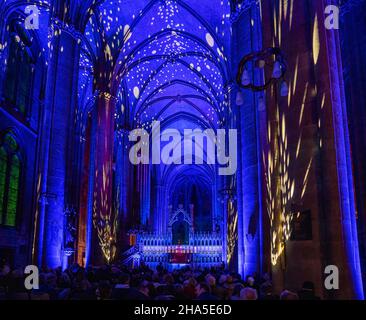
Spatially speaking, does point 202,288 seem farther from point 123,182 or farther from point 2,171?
point 123,182

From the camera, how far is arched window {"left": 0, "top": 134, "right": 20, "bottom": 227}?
19.3 m

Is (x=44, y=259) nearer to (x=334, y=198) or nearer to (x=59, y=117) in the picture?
(x=59, y=117)

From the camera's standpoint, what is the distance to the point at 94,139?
22750mm

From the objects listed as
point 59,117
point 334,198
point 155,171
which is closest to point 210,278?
point 334,198

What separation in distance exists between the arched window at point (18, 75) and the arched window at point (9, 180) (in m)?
2.21

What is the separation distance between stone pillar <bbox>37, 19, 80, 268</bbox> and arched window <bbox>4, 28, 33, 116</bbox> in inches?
236

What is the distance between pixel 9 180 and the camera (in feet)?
65.7

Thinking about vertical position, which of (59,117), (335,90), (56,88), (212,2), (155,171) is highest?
(212,2)

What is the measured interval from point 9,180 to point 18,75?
5.95 metres

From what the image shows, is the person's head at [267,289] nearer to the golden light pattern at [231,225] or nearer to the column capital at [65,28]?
the golden light pattern at [231,225]

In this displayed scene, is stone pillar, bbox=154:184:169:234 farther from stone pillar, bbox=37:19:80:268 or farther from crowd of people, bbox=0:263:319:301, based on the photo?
crowd of people, bbox=0:263:319:301

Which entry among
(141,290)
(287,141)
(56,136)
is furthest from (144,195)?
(141,290)

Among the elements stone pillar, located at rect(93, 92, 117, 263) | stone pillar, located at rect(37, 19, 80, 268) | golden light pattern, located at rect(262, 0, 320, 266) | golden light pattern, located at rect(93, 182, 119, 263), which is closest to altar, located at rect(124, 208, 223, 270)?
stone pillar, located at rect(93, 92, 117, 263)
